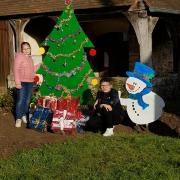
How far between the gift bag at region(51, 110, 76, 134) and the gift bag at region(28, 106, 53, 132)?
0.90ft

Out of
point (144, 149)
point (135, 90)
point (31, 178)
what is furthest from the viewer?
point (135, 90)

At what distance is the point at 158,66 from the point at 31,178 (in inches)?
416

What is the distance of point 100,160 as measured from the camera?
6547 mm

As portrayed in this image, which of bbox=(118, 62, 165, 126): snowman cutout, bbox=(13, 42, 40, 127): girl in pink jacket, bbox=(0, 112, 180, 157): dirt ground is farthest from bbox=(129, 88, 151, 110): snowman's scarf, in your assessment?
bbox=(13, 42, 40, 127): girl in pink jacket

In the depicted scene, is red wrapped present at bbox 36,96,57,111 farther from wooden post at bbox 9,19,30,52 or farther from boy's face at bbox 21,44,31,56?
wooden post at bbox 9,19,30,52

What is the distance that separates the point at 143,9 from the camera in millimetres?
11766

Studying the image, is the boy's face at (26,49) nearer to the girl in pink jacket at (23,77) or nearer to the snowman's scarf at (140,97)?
the girl in pink jacket at (23,77)

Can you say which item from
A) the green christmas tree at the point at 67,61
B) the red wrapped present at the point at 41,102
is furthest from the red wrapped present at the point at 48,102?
the green christmas tree at the point at 67,61

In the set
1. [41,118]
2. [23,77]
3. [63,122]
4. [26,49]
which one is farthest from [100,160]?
[26,49]

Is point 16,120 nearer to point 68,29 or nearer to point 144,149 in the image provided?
point 68,29

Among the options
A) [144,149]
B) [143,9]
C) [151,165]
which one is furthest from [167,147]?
[143,9]

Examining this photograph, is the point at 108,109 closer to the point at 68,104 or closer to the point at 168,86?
the point at 68,104

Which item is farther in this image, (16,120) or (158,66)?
(158,66)

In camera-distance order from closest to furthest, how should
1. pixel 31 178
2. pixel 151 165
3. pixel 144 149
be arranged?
pixel 31 178 < pixel 151 165 < pixel 144 149
